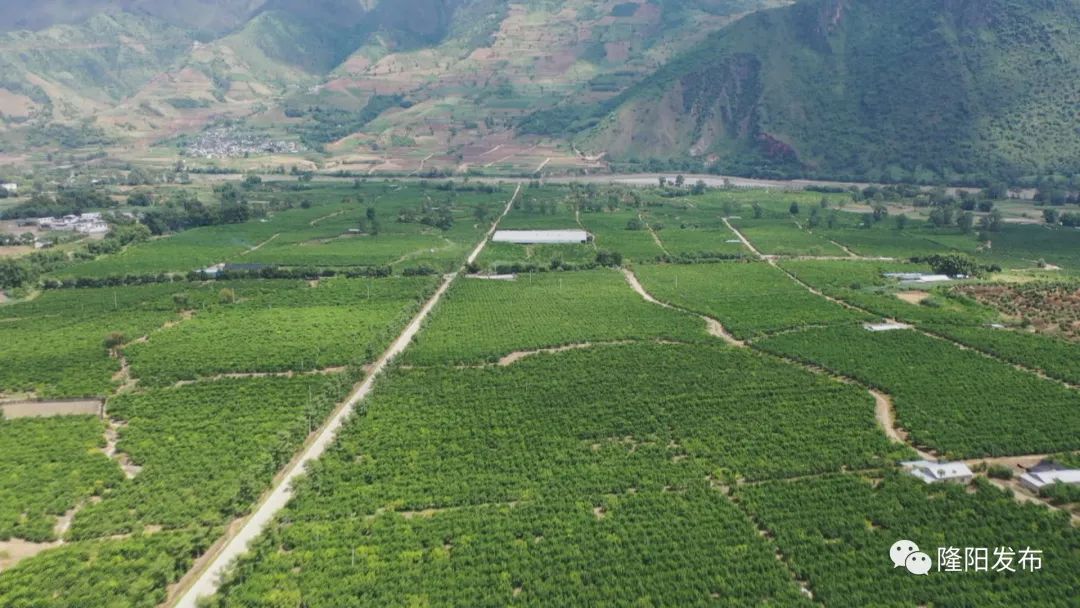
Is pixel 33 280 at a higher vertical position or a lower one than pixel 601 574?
higher

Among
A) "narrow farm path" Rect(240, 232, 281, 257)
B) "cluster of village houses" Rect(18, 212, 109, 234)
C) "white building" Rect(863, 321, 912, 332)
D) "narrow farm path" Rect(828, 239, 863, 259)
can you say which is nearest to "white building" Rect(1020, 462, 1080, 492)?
"white building" Rect(863, 321, 912, 332)

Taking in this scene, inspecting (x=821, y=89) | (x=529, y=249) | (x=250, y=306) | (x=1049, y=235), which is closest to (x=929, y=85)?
(x=821, y=89)

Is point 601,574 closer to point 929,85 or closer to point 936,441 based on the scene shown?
point 936,441

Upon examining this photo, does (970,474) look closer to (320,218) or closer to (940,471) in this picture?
(940,471)

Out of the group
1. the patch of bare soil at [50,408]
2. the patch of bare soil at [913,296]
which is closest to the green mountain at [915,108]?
the patch of bare soil at [913,296]

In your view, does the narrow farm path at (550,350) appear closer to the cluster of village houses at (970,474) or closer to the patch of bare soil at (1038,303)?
the cluster of village houses at (970,474)
